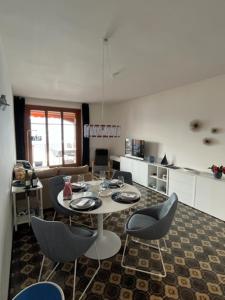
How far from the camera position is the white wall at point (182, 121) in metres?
3.60

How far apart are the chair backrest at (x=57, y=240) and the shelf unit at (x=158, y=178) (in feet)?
10.3

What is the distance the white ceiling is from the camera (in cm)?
164

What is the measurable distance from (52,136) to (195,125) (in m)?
4.83

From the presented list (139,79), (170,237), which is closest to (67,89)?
(139,79)

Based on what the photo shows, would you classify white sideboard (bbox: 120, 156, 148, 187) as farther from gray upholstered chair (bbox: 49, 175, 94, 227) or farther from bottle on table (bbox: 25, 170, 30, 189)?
bottle on table (bbox: 25, 170, 30, 189)

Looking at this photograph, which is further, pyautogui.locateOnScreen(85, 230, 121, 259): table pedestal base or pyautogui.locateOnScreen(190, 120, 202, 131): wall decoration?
pyautogui.locateOnScreen(190, 120, 202, 131): wall decoration

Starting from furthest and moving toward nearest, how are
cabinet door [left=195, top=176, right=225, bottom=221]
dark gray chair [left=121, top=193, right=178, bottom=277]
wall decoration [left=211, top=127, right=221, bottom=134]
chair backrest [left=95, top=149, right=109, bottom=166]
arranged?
chair backrest [left=95, top=149, right=109, bottom=166] → wall decoration [left=211, top=127, right=221, bottom=134] → cabinet door [left=195, top=176, right=225, bottom=221] → dark gray chair [left=121, top=193, right=178, bottom=277]

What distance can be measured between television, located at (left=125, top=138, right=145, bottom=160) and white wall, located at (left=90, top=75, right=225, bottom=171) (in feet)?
0.87

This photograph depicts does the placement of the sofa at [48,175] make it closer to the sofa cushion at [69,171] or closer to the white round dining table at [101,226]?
the sofa cushion at [69,171]

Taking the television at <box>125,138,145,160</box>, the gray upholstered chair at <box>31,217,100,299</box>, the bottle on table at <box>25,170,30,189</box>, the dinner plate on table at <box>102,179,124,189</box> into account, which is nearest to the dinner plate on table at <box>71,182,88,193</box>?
the dinner plate on table at <box>102,179,124,189</box>

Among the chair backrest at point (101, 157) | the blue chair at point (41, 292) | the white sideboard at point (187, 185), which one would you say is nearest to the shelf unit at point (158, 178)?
the white sideboard at point (187, 185)

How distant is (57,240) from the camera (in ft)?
5.16

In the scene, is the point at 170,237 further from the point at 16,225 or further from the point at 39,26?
the point at 39,26

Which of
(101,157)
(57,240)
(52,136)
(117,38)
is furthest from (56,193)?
(52,136)
